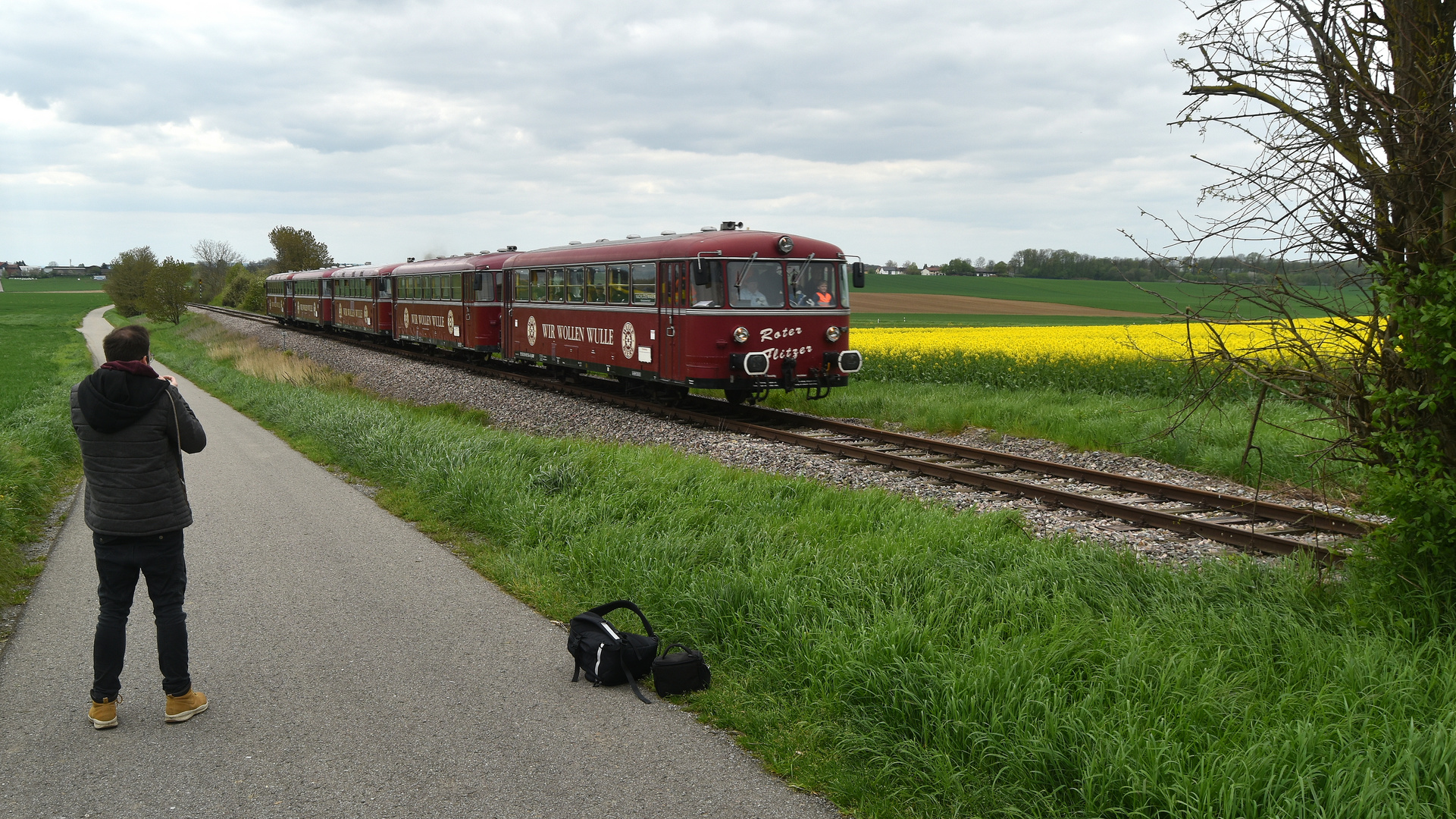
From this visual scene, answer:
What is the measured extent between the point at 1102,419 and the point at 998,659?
1012 centimetres

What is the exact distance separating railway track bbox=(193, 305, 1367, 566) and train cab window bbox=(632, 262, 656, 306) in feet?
6.04

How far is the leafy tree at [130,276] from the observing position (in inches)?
2793

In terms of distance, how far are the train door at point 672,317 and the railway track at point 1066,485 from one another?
31.5 inches

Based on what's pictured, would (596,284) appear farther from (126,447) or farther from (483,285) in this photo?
(126,447)

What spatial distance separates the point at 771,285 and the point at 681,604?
9.65 m

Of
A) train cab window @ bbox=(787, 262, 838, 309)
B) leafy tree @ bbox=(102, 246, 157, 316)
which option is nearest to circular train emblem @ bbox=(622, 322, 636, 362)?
train cab window @ bbox=(787, 262, 838, 309)

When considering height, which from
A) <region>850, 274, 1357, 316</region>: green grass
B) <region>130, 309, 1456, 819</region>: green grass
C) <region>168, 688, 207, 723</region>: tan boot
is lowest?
<region>168, 688, 207, 723</region>: tan boot

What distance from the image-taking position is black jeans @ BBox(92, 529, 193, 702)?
4.54 meters

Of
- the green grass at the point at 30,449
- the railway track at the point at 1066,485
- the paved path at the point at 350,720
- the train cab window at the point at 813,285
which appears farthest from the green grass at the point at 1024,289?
the paved path at the point at 350,720

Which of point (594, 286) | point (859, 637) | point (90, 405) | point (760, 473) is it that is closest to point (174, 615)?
point (90, 405)

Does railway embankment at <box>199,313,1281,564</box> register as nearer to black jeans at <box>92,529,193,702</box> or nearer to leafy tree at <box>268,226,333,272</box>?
black jeans at <box>92,529,193,702</box>

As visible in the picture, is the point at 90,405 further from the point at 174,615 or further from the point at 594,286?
the point at 594,286

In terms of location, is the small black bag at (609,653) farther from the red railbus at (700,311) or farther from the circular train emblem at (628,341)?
the circular train emblem at (628,341)

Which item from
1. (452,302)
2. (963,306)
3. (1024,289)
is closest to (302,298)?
(452,302)
